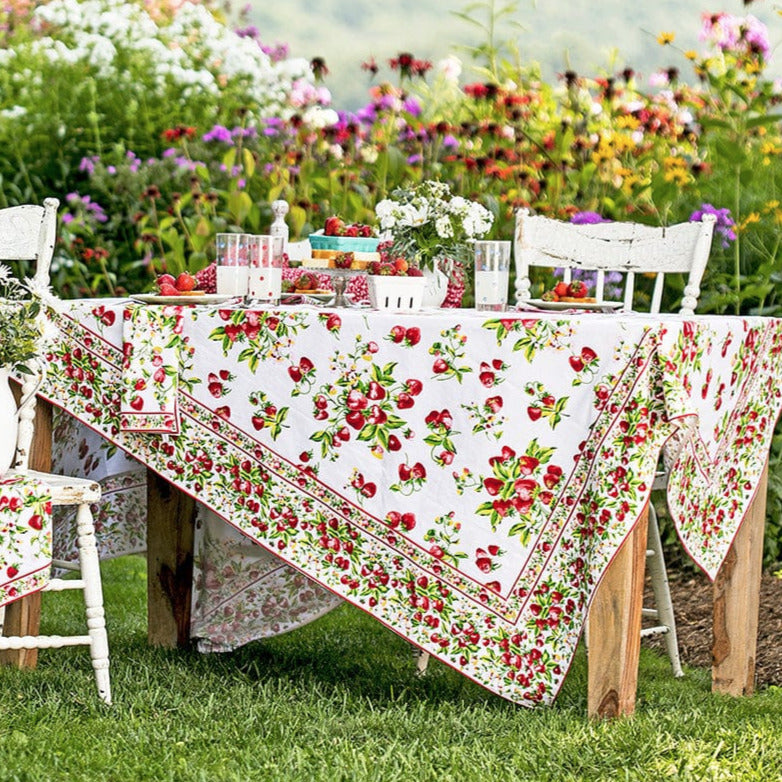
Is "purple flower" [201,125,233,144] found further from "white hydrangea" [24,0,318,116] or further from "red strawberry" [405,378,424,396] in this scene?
"red strawberry" [405,378,424,396]

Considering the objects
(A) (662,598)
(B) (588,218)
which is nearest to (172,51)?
(B) (588,218)

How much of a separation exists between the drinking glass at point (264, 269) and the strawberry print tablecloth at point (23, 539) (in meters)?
0.65

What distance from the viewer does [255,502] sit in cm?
313

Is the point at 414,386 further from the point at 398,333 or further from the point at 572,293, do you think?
the point at 572,293

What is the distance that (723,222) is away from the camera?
4406 mm

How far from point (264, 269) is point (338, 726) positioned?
101 centimetres

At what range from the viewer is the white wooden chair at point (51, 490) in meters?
3.01

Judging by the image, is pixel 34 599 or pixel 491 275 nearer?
pixel 491 275

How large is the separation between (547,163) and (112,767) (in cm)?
292

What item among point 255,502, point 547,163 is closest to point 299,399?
point 255,502

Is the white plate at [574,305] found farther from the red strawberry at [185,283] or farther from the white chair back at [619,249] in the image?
the red strawberry at [185,283]

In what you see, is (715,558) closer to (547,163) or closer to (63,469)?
(63,469)

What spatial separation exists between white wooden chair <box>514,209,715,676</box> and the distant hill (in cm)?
465

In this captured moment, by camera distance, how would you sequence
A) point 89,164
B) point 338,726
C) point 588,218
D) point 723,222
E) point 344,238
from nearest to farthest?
1. point 338,726
2. point 344,238
3. point 588,218
4. point 723,222
5. point 89,164
